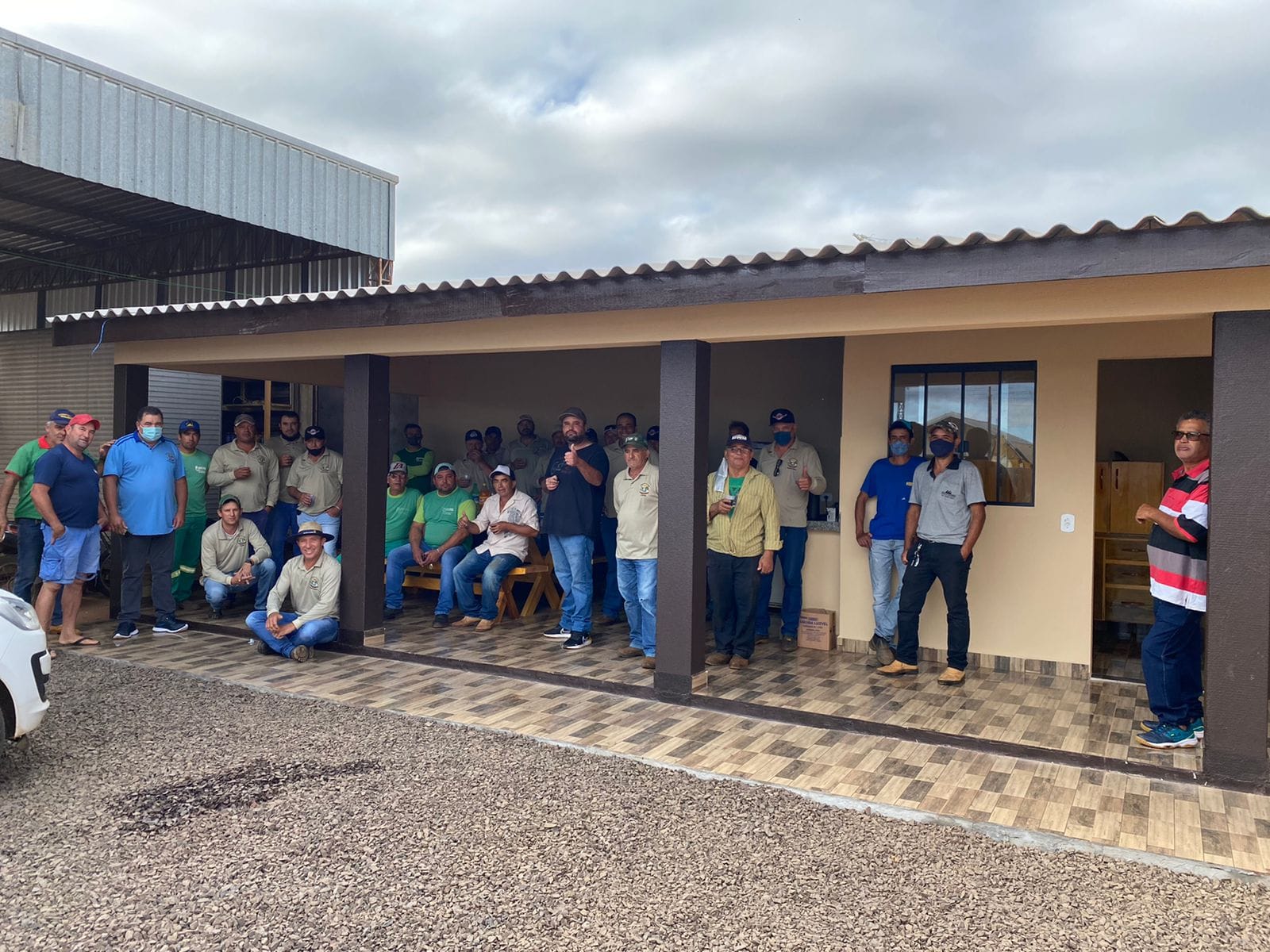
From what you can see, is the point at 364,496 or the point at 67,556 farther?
the point at 364,496

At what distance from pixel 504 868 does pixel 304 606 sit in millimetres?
4037

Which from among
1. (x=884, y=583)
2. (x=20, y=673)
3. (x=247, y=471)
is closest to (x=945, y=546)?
(x=884, y=583)

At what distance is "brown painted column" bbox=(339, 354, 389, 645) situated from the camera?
6840mm

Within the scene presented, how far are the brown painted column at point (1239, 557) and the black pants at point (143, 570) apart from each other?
7.17 meters

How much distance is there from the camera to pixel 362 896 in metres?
3.04

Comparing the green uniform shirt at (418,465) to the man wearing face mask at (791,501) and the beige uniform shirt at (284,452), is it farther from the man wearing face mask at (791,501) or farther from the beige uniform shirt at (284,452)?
the man wearing face mask at (791,501)

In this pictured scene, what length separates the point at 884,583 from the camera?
6.48m

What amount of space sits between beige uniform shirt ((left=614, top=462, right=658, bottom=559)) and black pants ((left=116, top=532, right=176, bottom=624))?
12.4ft

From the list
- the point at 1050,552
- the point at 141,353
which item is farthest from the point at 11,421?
the point at 1050,552

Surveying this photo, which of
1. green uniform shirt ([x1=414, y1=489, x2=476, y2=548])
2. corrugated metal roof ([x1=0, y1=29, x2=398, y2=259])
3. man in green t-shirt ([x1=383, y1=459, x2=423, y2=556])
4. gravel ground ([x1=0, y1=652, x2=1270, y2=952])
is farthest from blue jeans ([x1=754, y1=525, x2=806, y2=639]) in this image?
corrugated metal roof ([x1=0, y1=29, x2=398, y2=259])

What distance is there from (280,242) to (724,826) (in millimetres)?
10390

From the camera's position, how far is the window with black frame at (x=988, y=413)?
6.21 m

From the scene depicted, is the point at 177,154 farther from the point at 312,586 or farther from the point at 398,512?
the point at 312,586

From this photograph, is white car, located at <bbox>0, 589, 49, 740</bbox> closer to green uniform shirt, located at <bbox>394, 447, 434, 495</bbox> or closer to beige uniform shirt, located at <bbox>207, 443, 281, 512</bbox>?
beige uniform shirt, located at <bbox>207, 443, 281, 512</bbox>
